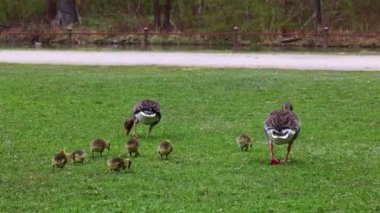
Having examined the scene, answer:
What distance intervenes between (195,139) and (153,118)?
0.76m

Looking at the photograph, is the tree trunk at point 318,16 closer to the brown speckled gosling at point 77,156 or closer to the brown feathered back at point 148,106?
the brown feathered back at point 148,106

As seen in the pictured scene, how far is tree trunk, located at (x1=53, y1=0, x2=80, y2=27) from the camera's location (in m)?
63.2

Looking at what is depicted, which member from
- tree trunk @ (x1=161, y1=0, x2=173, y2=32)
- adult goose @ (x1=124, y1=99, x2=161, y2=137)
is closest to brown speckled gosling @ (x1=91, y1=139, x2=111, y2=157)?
adult goose @ (x1=124, y1=99, x2=161, y2=137)

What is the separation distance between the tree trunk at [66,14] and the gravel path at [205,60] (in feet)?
78.8

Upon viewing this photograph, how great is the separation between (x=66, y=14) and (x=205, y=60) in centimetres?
3097

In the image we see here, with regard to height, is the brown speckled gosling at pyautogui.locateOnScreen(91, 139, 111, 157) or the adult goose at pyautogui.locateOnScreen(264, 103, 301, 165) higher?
the adult goose at pyautogui.locateOnScreen(264, 103, 301, 165)

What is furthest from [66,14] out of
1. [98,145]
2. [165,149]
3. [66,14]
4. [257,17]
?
[165,149]

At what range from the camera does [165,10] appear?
209 feet

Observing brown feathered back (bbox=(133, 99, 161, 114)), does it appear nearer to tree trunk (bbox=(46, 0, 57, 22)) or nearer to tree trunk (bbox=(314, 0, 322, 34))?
tree trunk (bbox=(314, 0, 322, 34))

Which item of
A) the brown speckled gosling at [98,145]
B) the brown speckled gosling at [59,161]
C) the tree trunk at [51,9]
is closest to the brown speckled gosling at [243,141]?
the brown speckled gosling at [98,145]

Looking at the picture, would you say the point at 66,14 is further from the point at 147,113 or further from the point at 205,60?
the point at 147,113

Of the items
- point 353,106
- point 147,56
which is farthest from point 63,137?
point 147,56

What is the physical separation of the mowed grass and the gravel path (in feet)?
19.5

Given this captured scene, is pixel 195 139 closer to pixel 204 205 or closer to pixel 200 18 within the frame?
pixel 204 205
